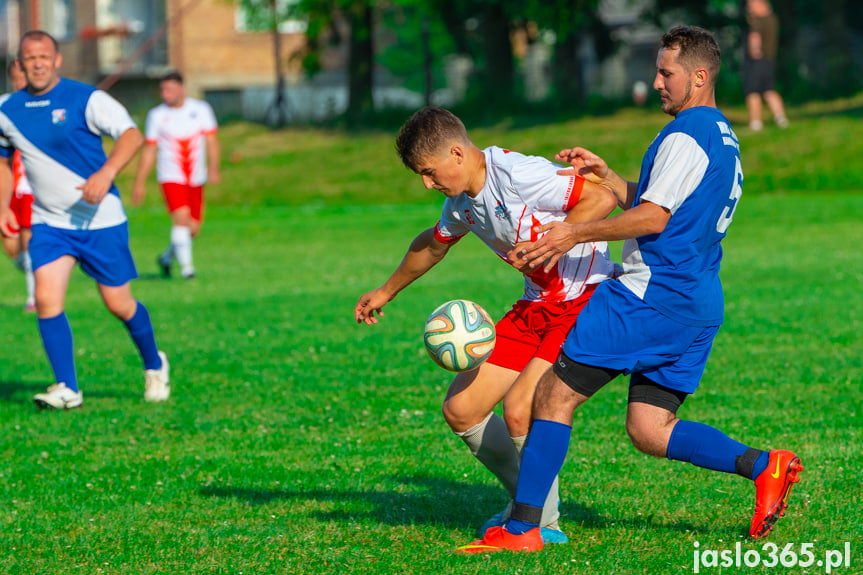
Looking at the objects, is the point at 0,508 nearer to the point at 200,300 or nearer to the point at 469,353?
the point at 469,353

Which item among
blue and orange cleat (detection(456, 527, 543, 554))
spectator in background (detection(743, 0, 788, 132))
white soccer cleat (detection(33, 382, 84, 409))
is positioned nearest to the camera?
blue and orange cleat (detection(456, 527, 543, 554))

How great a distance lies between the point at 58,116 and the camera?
7754 mm

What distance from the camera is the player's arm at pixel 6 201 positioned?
7926mm

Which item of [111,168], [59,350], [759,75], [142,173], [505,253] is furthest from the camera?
[759,75]

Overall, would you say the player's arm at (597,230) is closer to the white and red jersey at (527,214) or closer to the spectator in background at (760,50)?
the white and red jersey at (527,214)

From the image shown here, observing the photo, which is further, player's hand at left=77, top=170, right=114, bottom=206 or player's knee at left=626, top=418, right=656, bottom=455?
player's hand at left=77, top=170, right=114, bottom=206

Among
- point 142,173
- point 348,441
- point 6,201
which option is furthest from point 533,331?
point 142,173

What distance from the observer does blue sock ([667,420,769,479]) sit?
15.1ft

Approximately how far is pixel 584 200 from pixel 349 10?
3216cm

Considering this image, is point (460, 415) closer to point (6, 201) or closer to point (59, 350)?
point (59, 350)

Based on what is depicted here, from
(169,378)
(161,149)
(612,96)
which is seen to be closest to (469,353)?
(169,378)

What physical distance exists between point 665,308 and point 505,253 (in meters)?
0.83

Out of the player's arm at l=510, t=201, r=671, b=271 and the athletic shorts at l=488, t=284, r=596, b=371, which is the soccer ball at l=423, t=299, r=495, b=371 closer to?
the athletic shorts at l=488, t=284, r=596, b=371

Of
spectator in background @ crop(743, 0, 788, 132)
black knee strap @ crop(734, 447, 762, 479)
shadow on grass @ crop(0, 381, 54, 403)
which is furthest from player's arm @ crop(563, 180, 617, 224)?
spectator in background @ crop(743, 0, 788, 132)
